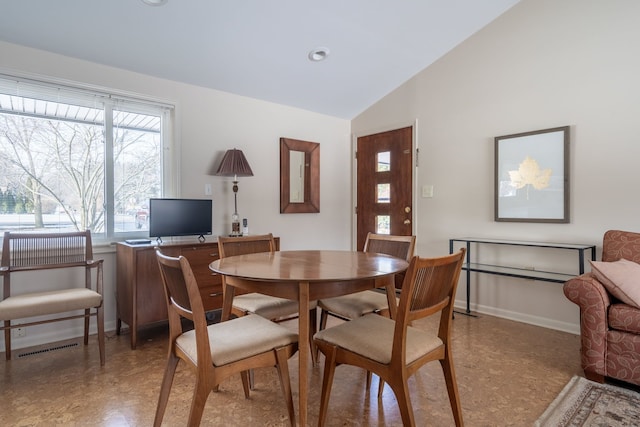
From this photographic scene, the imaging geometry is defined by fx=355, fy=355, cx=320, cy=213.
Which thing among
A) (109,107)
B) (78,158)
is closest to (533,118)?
(109,107)

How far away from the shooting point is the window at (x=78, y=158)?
8.65ft

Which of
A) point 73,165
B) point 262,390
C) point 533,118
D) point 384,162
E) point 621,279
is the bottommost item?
point 262,390

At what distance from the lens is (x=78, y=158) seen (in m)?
2.90

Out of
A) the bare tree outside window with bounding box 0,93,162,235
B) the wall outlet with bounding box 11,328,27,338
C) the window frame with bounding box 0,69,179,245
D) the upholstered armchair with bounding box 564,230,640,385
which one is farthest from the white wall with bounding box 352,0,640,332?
the wall outlet with bounding box 11,328,27,338

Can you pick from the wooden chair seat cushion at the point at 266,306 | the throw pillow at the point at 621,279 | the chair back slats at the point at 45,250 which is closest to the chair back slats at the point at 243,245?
the wooden chair seat cushion at the point at 266,306

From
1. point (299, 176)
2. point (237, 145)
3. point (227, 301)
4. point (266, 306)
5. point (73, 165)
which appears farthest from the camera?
point (299, 176)

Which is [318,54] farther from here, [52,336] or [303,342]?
[52,336]

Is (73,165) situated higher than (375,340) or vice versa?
(73,165)

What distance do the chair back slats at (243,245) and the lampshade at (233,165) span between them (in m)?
1.02

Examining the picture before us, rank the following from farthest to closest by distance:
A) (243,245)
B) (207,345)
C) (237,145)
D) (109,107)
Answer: (237,145) < (109,107) < (243,245) < (207,345)

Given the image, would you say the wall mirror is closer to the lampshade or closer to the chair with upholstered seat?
the lampshade

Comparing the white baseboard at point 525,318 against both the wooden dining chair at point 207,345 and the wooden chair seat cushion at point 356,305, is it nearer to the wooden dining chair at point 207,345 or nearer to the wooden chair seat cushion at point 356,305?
the wooden chair seat cushion at point 356,305

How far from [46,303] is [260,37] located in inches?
96.7

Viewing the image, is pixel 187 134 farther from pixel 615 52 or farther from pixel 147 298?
pixel 615 52
